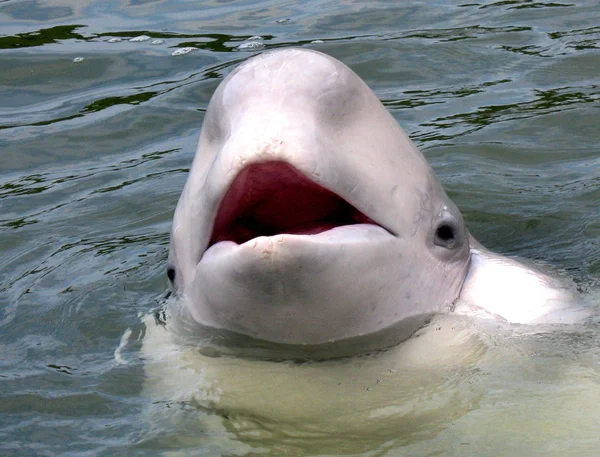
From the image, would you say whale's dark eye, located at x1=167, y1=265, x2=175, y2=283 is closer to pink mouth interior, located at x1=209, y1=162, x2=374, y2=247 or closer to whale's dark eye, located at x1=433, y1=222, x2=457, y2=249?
pink mouth interior, located at x1=209, y1=162, x2=374, y2=247

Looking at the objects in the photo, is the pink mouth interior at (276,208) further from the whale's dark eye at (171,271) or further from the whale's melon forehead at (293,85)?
the whale's dark eye at (171,271)

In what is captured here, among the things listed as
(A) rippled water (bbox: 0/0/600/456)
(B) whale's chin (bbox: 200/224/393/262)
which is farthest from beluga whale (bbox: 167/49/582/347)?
(A) rippled water (bbox: 0/0/600/456)

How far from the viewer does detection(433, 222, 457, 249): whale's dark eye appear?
5379 mm

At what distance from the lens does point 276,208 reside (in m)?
4.65

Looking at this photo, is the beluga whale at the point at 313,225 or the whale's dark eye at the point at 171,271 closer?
the beluga whale at the point at 313,225

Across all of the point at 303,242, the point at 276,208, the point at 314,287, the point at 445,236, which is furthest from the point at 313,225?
the point at 445,236

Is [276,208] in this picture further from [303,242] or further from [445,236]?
[445,236]

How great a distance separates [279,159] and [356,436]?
110cm

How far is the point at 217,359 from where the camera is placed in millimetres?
5137

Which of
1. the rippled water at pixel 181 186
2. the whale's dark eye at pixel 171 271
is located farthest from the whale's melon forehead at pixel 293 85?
the rippled water at pixel 181 186

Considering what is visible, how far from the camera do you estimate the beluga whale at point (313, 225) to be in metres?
4.40

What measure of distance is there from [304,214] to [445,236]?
970mm

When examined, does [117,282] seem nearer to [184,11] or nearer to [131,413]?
[131,413]

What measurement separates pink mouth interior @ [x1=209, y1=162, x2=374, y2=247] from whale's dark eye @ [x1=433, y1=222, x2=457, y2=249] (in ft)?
2.24
